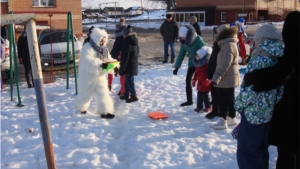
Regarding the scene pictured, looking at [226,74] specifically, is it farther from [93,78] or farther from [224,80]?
[93,78]

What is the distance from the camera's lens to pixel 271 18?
141ft

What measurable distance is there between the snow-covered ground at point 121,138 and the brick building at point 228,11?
36105 mm

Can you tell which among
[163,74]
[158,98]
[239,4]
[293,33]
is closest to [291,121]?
[293,33]

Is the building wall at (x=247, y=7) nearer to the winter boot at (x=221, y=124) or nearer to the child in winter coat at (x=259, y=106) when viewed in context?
the winter boot at (x=221, y=124)

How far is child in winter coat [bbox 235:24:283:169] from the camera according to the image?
134 inches

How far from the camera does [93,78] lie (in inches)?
264

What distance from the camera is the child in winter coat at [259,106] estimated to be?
11.1 ft

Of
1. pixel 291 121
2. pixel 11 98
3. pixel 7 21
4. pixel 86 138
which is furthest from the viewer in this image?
pixel 11 98

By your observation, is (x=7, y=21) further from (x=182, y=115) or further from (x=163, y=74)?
(x=163, y=74)

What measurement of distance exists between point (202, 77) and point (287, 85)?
11.1 feet

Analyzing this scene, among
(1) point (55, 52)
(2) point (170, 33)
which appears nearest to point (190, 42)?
(1) point (55, 52)

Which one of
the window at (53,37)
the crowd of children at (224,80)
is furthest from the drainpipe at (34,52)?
the window at (53,37)

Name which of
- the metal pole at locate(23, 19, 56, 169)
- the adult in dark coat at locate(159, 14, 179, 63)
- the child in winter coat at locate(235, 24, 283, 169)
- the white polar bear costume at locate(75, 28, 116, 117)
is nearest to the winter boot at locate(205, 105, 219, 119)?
the white polar bear costume at locate(75, 28, 116, 117)

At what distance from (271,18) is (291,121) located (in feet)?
140
